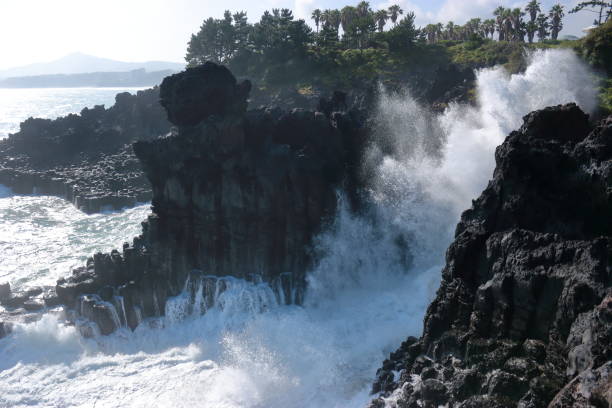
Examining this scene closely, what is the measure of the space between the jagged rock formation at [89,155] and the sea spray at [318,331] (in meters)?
30.9

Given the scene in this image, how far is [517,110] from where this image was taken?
43.1 metres

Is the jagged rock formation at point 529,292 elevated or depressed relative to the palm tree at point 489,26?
depressed

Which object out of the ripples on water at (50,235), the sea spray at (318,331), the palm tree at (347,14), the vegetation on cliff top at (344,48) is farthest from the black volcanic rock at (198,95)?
the palm tree at (347,14)

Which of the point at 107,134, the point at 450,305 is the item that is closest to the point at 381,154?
the point at 450,305

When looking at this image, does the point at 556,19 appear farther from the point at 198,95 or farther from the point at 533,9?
the point at 198,95

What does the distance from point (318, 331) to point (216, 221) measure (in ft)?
32.3

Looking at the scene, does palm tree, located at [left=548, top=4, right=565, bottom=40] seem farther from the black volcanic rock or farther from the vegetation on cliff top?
the black volcanic rock

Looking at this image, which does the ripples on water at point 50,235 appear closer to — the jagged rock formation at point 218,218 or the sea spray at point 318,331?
the jagged rock formation at point 218,218

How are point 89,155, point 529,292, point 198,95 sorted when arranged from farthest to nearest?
Result: point 89,155, point 198,95, point 529,292

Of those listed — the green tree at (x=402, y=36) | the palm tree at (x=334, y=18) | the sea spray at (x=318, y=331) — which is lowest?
the sea spray at (x=318, y=331)

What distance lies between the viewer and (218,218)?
32812mm

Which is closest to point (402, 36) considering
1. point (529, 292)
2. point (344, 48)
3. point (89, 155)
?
point (344, 48)

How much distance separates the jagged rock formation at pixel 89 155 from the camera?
6050 centimetres

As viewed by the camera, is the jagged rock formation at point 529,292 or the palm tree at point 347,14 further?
the palm tree at point 347,14
